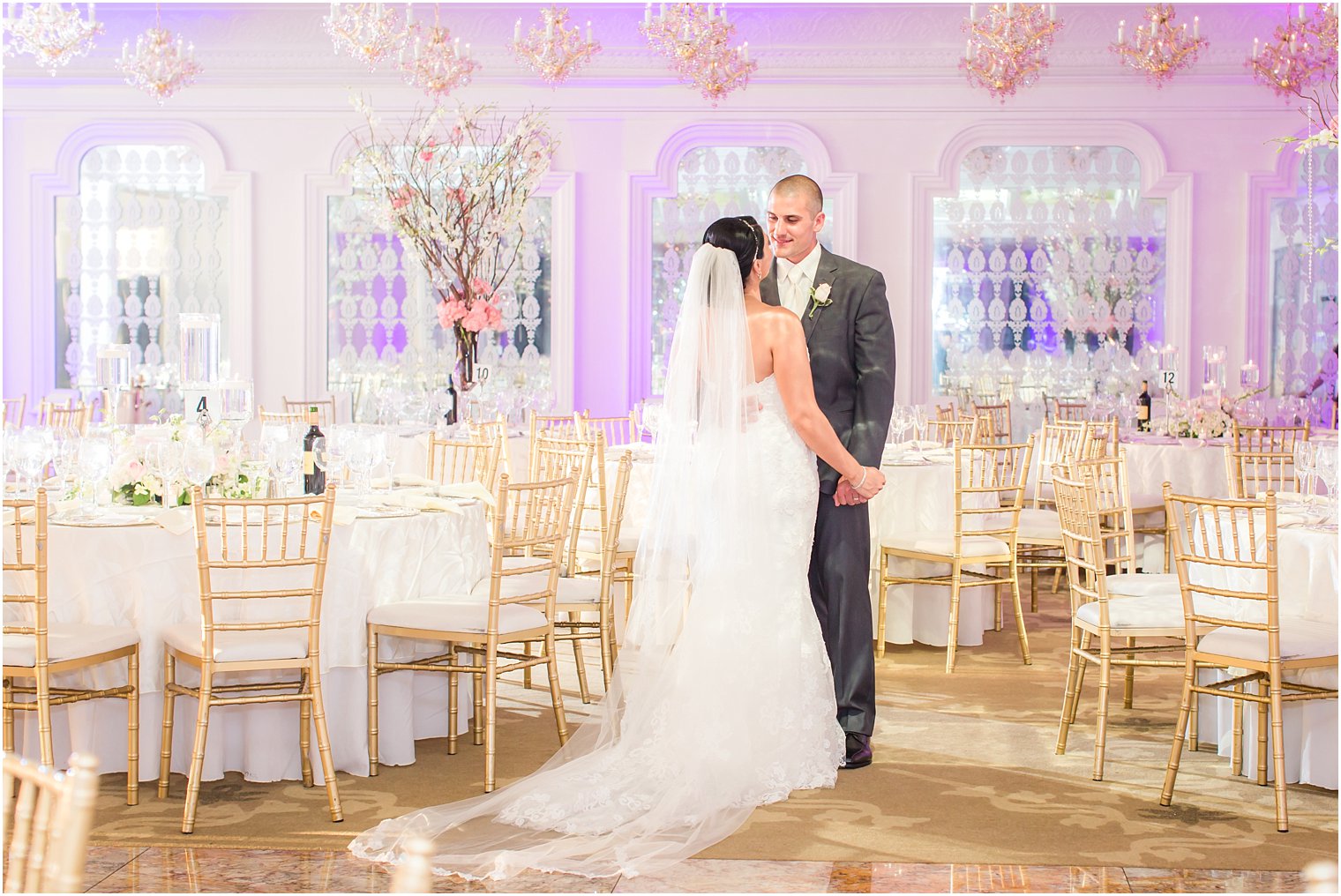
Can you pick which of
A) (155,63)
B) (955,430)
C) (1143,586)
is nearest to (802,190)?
(1143,586)

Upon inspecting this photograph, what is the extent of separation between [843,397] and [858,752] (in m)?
1.25

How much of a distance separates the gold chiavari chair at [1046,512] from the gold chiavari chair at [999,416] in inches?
22.2

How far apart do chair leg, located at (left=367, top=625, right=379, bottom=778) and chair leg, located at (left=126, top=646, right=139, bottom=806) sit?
74 cm

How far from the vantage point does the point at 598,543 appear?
675cm

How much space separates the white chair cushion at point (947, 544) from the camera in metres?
6.54

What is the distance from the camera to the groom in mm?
4695

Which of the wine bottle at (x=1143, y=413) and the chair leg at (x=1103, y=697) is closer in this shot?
the chair leg at (x=1103, y=697)

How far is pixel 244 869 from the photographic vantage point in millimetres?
3703

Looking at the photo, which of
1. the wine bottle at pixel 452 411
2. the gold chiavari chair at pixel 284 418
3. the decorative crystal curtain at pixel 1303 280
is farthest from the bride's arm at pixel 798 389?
the decorative crystal curtain at pixel 1303 280

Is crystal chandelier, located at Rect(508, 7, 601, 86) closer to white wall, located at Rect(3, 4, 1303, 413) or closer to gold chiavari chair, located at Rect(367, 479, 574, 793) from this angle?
white wall, located at Rect(3, 4, 1303, 413)

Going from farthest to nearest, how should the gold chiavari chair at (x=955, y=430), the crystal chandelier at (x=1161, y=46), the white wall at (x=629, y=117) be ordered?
the white wall at (x=629, y=117)
the crystal chandelier at (x=1161, y=46)
the gold chiavari chair at (x=955, y=430)

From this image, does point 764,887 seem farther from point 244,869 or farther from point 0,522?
point 0,522

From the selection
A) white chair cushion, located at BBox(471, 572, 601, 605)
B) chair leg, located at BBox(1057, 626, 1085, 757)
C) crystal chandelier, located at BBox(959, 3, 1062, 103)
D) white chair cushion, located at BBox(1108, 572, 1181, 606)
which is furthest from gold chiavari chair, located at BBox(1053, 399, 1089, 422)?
white chair cushion, located at BBox(471, 572, 601, 605)

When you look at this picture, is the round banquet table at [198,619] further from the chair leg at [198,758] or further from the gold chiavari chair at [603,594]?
the gold chiavari chair at [603,594]
